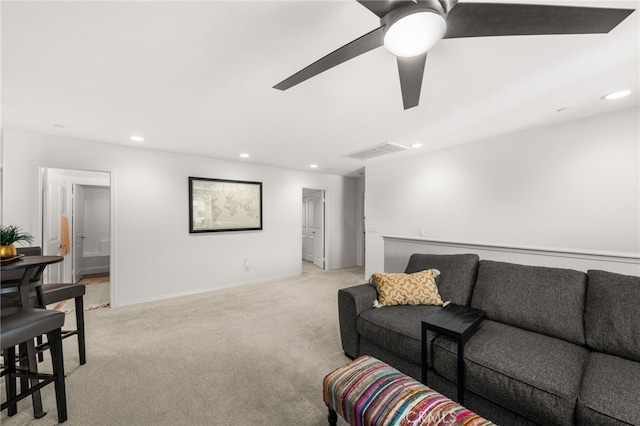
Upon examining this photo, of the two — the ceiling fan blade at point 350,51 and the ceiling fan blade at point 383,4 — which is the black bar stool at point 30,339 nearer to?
the ceiling fan blade at point 350,51

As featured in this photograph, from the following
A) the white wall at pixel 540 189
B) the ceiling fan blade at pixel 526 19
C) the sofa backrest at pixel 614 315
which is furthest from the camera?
the white wall at pixel 540 189

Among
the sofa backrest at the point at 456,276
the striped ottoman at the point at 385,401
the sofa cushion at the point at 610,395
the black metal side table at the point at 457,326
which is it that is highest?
the sofa backrest at the point at 456,276

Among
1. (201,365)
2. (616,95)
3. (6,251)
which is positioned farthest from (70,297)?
(616,95)

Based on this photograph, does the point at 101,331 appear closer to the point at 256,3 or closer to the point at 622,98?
the point at 256,3

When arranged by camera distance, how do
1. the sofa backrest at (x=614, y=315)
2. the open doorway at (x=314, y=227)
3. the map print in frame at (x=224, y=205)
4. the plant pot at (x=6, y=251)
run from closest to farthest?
the sofa backrest at (x=614, y=315), the plant pot at (x=6, y=251), the map print in frame at (x=224, y=205), the open doorway at (x=314, y=227)

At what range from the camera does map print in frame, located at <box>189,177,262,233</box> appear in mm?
4227

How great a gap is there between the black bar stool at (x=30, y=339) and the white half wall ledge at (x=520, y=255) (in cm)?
296

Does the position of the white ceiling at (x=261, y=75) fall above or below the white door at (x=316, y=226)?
above

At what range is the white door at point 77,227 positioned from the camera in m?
4.59

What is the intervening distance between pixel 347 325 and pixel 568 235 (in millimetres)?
2715

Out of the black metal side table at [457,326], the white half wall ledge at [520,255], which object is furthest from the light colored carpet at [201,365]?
the white half wall ledge at [520,255]

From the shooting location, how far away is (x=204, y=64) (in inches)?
67.2

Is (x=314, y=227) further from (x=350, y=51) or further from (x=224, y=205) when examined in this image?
(x=350, y=51)

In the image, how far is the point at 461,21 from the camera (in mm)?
1029
